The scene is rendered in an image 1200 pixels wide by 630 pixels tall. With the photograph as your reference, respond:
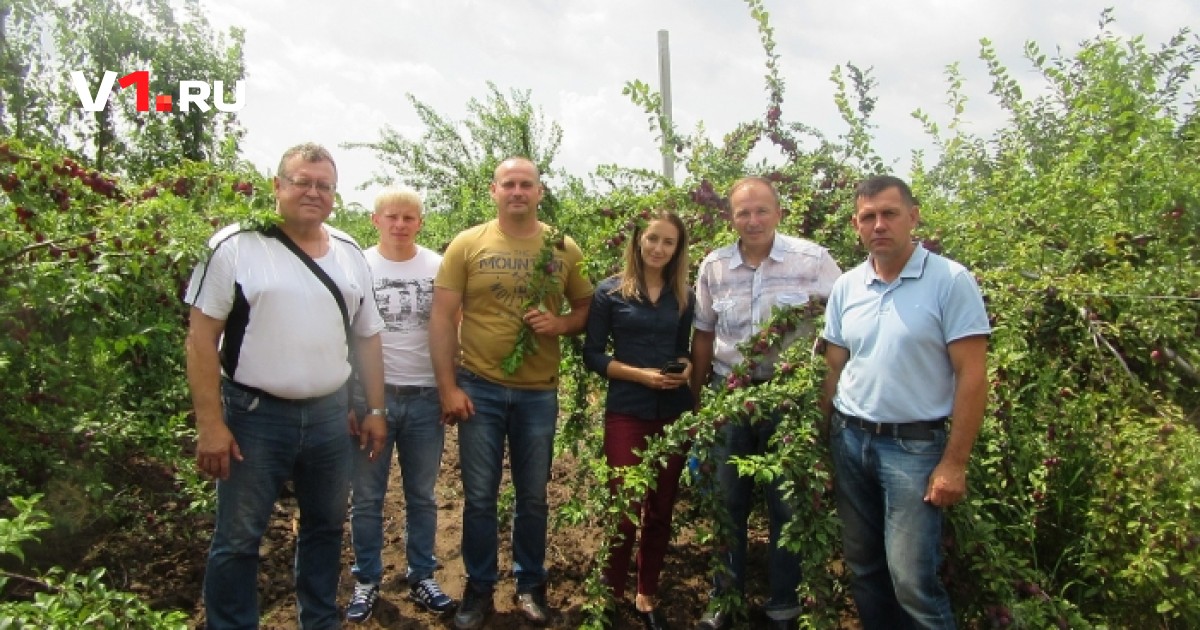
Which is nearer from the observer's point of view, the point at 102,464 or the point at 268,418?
the point at 268,418

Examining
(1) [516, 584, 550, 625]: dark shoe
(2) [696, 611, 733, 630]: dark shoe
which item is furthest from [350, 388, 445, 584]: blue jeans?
(2) [696, 611, 733, 630]: dark shoe

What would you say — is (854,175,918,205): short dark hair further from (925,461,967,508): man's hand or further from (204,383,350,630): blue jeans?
(204,383,350,630): blue jeans

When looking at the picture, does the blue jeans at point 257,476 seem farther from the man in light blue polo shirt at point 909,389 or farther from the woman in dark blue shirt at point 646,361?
the man in light blue polo shirt at point 909,389

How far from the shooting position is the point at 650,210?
136 inches

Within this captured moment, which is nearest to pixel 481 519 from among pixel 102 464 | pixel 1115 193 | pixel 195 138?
pixel 102 464

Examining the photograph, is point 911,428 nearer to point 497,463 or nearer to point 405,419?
point 497,463

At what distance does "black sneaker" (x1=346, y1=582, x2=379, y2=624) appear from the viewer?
351cm

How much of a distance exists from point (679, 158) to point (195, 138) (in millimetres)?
5972

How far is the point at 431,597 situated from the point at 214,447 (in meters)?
1.36

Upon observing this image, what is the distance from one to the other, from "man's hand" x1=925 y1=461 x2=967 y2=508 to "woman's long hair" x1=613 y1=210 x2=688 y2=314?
1.19 metres

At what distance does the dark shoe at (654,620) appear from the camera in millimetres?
3363

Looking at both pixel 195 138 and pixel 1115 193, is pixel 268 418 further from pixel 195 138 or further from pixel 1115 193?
pixel 195 138

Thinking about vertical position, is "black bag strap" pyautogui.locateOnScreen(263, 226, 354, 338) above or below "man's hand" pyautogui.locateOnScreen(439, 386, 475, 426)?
above

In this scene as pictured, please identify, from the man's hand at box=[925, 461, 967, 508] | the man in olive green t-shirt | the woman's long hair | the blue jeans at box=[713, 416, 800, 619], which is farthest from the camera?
the man in olive green t-shirt
